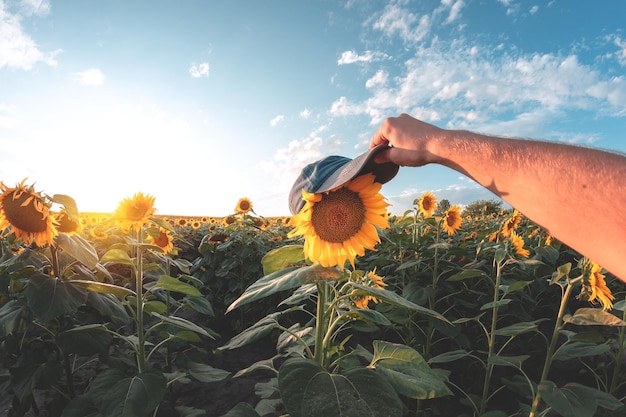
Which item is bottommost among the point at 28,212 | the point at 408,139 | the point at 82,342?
the point at 82,342

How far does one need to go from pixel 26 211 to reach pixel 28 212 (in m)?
0.01

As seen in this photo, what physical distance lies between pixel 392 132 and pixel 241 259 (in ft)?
16.1

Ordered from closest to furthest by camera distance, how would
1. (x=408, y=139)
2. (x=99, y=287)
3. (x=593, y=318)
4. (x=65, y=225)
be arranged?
1. (x=408, y=139)
2. (x=593, y=318)
3. (x=99, y=287)
4. (x=65, y=225)

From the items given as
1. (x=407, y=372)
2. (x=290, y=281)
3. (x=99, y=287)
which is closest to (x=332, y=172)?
(x=290, y=281)

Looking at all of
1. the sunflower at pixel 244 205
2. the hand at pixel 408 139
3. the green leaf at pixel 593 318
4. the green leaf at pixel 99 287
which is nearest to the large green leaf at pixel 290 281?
the hand at pixel 408 139

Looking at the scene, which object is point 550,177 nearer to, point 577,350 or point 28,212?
point 577,350

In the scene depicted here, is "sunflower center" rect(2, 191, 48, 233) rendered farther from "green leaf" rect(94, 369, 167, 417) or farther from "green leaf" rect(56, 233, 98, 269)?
"green leaf" rect(94, 369, 167, 417)

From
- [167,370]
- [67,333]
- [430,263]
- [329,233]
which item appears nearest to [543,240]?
[430,263]

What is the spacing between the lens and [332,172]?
1.30 meters

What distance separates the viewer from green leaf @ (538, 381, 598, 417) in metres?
1.75

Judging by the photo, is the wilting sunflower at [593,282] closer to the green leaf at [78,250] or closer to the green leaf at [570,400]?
the green leaf at [570,400]

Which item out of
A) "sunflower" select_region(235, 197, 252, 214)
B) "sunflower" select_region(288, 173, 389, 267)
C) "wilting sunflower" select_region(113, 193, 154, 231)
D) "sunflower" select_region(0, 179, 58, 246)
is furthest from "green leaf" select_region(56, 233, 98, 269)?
"sunflower" select_region(235, 197, 252, 214)

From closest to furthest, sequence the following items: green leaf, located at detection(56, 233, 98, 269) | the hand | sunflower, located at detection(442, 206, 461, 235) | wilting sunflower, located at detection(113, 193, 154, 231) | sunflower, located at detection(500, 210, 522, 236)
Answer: the hand < green leaf, located at detection(56, 233, 98, 269) < wilting sunflower, located at detection(113, 193, 154, 231) < sunflower, located at detection(500, 210, 522, 236) < sunflower, located at detection(442, 206, 461, 235)

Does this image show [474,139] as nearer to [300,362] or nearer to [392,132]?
[392,132]
